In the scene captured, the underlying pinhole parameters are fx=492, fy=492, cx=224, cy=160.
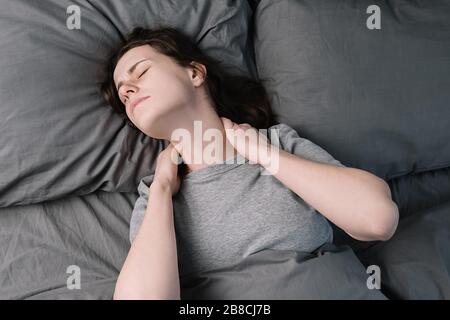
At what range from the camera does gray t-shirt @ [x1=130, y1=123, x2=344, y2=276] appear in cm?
100

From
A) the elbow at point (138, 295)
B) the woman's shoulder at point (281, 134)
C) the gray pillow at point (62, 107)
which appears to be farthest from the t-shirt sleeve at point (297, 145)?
the elbow at point (138, 295)

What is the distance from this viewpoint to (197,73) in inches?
46.4

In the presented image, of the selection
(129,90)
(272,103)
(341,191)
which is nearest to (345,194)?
(341,191)

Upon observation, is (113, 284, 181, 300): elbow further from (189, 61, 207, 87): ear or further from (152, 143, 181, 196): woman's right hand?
(189, 61, 207, 87): ear

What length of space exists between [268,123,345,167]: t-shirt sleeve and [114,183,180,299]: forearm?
0.31m

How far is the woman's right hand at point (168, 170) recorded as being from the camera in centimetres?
107

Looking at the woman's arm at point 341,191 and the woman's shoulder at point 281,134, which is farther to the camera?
the woman's shoulder at point 281,134

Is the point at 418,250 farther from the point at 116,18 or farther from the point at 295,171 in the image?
the point at 116,18

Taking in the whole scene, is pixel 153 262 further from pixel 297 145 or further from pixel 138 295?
pixel 297 145

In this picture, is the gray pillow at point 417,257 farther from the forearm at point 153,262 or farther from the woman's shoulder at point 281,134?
the forearm at point 153,262

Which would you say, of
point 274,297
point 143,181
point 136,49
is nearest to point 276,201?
point 274,297

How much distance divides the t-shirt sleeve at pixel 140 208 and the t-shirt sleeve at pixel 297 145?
1.00ft

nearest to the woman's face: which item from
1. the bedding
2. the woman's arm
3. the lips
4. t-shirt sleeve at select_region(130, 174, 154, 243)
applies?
the lips

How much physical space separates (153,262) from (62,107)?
1.51 feet
